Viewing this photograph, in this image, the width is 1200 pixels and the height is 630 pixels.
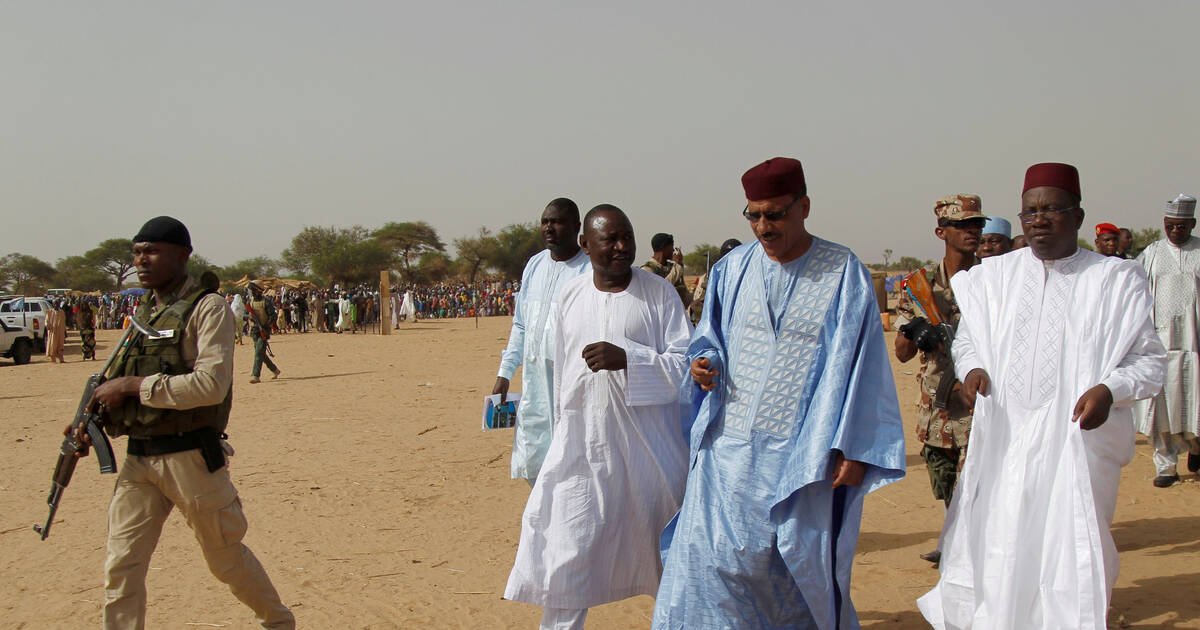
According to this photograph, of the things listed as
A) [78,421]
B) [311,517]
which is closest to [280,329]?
[311,517]

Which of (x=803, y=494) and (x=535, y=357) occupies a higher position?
(x=535, y=357)

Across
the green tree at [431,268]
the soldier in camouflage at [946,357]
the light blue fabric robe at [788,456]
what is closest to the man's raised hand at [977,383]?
the light blue fabric robe at [788,456]

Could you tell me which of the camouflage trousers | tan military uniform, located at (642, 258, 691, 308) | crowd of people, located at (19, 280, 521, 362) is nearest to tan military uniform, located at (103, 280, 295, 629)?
the camouflage trousers

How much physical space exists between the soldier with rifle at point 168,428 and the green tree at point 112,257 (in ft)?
249

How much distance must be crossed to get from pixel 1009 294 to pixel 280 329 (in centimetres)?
3521

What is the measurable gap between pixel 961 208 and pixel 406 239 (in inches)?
2629

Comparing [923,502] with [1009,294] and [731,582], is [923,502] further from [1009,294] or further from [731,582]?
[731,582]

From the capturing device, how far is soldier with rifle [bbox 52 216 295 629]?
12.3 feet

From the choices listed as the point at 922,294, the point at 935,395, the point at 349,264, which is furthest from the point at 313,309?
the point at 935,395

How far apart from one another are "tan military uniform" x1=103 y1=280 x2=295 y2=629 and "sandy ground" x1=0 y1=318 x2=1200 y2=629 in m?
0.94

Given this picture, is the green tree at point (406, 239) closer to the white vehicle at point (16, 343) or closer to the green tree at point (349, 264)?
the green tree at point (349, 264)

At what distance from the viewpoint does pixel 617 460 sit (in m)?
4.06

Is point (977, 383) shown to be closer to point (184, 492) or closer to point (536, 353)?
point (536, 353)

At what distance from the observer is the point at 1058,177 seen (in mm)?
3791
